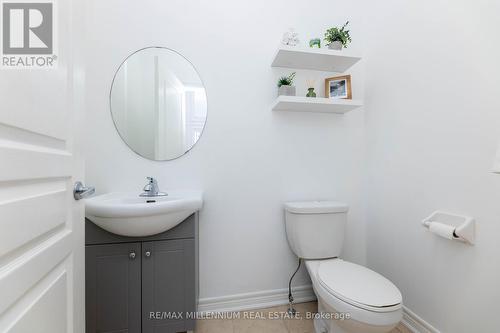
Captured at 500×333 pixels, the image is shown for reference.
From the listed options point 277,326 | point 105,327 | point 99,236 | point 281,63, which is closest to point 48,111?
point 99,236

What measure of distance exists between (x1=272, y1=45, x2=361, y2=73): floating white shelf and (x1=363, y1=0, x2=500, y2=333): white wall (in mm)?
294

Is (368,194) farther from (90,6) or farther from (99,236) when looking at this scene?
(90,6)

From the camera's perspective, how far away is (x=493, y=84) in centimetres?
97

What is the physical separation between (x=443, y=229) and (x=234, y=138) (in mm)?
1229

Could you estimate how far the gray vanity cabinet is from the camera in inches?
43.6

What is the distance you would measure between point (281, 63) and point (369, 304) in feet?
4.79

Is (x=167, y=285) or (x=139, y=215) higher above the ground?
(x=139, y=215)

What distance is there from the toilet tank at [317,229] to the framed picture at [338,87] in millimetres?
774

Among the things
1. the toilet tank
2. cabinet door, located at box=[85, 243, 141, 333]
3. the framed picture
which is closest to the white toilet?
the toilet tank

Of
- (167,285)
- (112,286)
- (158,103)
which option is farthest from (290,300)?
(158,103)

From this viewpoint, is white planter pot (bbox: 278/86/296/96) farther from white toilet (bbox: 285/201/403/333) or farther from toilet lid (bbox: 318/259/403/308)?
toilet lid (bbox: 318/259/403/308)

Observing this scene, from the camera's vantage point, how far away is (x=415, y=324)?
1.30 m

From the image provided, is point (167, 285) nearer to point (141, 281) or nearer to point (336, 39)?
point (141, 281)

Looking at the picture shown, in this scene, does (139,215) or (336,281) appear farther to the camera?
(336,281)
